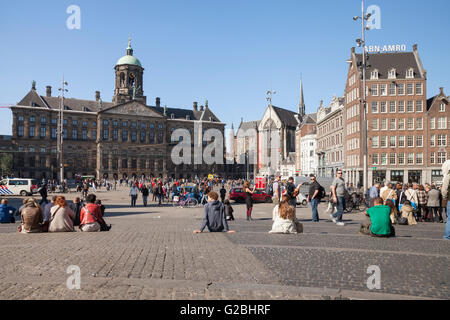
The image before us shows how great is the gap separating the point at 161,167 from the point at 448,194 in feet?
334

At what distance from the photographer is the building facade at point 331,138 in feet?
194

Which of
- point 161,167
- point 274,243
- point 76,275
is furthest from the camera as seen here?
point 161,167

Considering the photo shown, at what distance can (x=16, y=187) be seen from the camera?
38.6 m

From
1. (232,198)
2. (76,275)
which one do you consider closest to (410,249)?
(76,275)

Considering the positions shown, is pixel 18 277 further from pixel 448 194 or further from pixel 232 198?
pixel 232 198

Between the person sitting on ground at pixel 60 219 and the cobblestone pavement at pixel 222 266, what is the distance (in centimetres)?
63

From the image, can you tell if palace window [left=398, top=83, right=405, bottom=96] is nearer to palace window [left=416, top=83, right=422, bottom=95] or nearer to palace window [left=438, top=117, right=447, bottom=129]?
palace window [left=416, top=83, right=422, bottom=95]

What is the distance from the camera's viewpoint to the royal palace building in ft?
311

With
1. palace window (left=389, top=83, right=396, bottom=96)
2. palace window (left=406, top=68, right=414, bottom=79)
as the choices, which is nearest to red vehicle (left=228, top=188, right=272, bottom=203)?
palace window (left=389, top=83, right=396, bottom=96)

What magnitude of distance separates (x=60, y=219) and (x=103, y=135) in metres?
94.7

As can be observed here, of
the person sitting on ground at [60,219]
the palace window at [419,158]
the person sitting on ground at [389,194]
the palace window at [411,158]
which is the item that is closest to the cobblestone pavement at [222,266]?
the person sitting on ground at [60,219]

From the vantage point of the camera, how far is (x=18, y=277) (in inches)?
240

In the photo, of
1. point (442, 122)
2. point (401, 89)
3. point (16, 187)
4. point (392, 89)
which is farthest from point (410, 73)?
point (16, 187)

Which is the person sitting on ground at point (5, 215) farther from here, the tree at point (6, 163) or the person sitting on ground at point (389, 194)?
the tree at point (6, 163)
